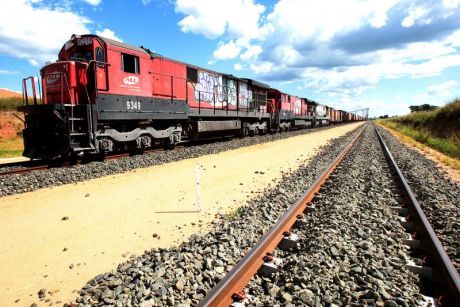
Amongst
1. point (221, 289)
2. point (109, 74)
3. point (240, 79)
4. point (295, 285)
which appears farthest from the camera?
point (240, 79)

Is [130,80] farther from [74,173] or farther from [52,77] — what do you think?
[74,173]

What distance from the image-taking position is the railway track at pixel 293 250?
272cm

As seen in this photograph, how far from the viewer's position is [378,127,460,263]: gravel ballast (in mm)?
4129

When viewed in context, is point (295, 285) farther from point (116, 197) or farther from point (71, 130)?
point (71, 130)

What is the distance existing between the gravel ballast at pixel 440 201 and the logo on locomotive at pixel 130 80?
9.12 m

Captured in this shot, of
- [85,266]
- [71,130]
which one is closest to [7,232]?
[85,266]

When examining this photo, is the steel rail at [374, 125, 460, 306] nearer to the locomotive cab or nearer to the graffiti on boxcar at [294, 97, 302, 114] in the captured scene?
the locomotive cab

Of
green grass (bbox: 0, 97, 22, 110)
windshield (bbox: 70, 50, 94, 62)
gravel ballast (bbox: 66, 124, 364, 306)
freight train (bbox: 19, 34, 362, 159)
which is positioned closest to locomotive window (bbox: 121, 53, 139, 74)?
freight train (bbox: 19, 34, 362, 159)

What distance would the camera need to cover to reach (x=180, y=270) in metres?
3.24

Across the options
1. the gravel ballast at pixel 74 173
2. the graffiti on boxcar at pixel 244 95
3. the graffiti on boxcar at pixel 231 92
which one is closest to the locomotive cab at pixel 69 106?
the gravel ballast at pixel 74 173

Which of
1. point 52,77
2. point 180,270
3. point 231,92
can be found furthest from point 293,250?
point 231,92

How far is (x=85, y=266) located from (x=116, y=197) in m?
3.02

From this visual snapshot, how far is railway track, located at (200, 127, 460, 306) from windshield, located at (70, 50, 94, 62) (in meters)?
8.69

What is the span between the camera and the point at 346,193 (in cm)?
619
